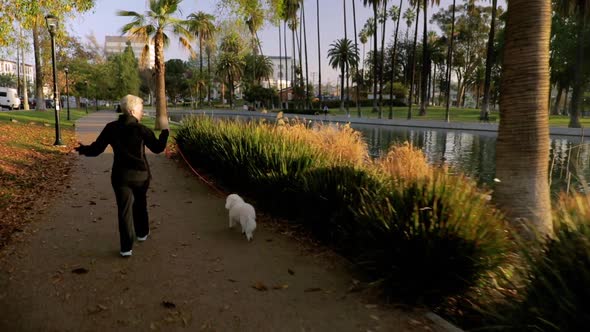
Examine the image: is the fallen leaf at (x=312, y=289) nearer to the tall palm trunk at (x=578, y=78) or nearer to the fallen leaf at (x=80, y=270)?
the fallen leaf at (x=80, y=270)

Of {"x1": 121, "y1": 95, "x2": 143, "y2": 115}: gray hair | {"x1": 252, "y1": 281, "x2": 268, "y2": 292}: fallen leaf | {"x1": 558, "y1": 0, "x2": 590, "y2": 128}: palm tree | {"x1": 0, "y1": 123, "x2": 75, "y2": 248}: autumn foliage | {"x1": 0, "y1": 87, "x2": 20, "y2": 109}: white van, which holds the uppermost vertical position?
{"x1": 558, "y1": 0, "x2": 590, "y2": 128}: palm tree

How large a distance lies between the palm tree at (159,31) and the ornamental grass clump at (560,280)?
23.1 metres

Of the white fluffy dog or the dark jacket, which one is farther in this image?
the white fluffy dog

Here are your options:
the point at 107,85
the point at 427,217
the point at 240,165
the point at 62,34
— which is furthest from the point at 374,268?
the point at 107,85

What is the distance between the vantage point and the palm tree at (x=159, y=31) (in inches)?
900

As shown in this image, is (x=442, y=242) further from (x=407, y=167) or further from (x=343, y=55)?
(x=343, y=55)

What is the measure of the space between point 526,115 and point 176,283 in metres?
4.40

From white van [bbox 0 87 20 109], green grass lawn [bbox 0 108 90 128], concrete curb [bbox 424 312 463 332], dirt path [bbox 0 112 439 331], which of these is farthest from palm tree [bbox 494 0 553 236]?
white van [bbox 0 87 20 109]

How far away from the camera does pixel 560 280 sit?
112 inches

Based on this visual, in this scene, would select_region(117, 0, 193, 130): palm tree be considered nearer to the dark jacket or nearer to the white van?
the dark jacket

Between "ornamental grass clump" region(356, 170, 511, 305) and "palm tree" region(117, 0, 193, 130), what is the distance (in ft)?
71.5

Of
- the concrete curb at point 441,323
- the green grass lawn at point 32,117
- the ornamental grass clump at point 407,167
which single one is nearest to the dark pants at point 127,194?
the ornamental grass clump at point 407,167

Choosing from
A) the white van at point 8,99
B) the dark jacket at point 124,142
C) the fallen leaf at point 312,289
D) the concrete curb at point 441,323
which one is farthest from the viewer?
the white van at point 8,99

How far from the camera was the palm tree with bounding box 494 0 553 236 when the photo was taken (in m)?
5.22
